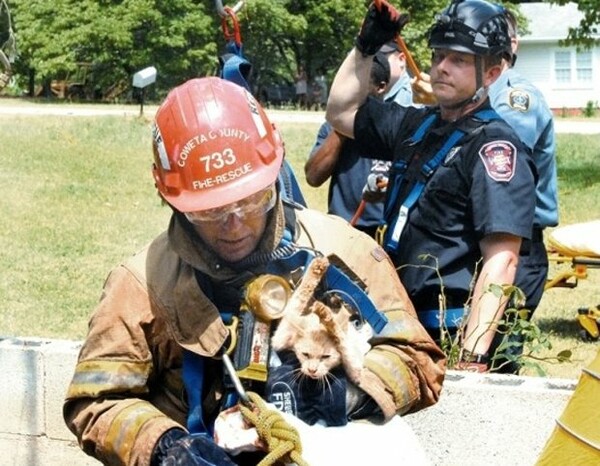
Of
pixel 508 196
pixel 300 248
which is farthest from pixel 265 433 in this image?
pixel 508 196

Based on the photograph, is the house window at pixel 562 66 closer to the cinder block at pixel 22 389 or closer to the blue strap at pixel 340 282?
the cinder block at pixel 22 389

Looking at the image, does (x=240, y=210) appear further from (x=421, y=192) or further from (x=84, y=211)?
(x=84, y=211)

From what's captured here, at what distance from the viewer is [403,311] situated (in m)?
3.21

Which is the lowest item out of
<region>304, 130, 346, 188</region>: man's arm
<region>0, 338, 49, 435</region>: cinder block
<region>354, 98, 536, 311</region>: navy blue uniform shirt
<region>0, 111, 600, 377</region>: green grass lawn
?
<region>0, 111, 600, 377</region>: green grass lawn

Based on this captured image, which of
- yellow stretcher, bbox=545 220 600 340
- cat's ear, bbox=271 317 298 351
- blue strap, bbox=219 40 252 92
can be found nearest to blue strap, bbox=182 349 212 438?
cat's ear, bbox=271 317 298 351

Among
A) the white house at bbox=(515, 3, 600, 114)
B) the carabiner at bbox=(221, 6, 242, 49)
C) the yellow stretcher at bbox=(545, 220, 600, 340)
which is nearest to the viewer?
the carabiner at bbox=(221, 6, 242, 49)

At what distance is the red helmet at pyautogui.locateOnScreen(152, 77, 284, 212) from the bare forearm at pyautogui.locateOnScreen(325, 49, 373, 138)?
1.93m

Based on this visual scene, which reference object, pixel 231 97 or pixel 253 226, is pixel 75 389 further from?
pixel 231 97

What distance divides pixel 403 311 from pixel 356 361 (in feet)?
0.89

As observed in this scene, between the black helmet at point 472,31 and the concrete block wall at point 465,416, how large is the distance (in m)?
1.23

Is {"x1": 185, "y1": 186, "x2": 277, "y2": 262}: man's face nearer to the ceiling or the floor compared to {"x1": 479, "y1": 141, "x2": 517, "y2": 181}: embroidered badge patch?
nearer to the ceiling

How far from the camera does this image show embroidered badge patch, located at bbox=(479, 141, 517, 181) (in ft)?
14.9

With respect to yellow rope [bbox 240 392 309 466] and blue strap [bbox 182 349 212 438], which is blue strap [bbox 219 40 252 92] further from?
yellow rope [bbox 240 392 309 466]

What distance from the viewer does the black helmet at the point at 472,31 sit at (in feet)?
15.3
